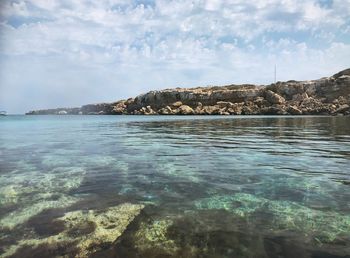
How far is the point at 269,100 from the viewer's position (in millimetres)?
126688

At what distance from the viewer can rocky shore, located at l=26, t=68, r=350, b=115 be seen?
112062mm

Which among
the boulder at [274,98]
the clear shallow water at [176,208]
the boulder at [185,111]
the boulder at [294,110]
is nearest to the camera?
the clear shallow water at [176,208]

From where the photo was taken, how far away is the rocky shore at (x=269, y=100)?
11206cm

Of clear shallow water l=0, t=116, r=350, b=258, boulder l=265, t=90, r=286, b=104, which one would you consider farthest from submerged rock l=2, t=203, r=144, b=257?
boulder l=265, t=90, r=286, b=104

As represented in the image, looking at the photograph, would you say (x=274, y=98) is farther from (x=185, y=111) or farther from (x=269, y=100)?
(x=185, y=111)

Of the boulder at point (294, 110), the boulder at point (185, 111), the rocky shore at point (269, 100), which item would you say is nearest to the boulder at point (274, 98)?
the rocky shore at point (269, 100)

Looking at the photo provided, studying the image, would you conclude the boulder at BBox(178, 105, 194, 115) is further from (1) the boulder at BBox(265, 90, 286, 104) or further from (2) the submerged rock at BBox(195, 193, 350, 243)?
(2) the submerged rock at BBox(195, 193, 350, 243)

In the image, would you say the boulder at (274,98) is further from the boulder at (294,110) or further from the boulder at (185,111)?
the boulder at (185,111)

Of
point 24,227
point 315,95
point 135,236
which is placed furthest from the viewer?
point 315,95

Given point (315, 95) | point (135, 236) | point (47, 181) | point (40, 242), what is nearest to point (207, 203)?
point (135, 236)

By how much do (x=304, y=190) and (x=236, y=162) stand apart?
19.2 ft

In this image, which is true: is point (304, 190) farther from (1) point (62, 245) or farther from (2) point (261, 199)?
(1) point (62, 245)

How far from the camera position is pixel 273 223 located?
329 inches

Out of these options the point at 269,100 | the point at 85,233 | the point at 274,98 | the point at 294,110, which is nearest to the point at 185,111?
the point at 269,100
